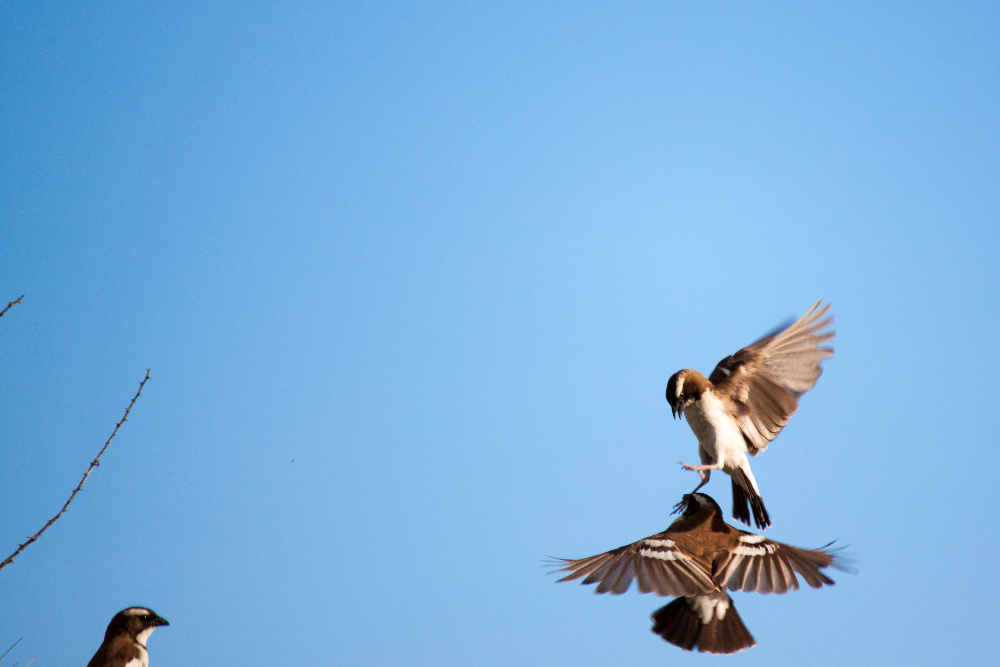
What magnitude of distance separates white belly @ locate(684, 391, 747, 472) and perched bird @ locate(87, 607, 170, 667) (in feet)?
12.6

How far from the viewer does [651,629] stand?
4.89m

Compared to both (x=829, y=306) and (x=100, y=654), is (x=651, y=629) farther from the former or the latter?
(x=100, y=654)

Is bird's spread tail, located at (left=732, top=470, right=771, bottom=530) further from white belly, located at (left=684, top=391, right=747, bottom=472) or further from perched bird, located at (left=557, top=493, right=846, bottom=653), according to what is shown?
perched bird, located at (left=557, top=493, right=846, bottom=653)

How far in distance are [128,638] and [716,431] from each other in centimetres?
410

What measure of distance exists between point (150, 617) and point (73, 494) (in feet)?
8.14

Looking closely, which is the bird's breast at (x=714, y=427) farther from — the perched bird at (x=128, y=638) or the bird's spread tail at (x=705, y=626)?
the perched bird at (x=128, y=638)

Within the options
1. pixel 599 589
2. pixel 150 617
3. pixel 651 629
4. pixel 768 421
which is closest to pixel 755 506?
pixel 768 421

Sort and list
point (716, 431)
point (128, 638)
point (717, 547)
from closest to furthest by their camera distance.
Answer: point (717, 547), point (128, 638), point (716, 431)

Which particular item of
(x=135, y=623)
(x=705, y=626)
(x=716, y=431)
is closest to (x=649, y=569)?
(x=705, y=626)

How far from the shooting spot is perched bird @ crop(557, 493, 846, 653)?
4535mm

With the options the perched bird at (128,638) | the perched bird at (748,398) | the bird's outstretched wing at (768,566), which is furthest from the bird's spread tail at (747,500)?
the perched bird at (128,638)

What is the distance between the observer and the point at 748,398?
612 centimetres

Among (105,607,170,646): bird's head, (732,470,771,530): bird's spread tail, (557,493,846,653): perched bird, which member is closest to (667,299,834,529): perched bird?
(732,470,771,530): bird's spread tail

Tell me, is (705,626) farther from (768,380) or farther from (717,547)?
(768,380)
